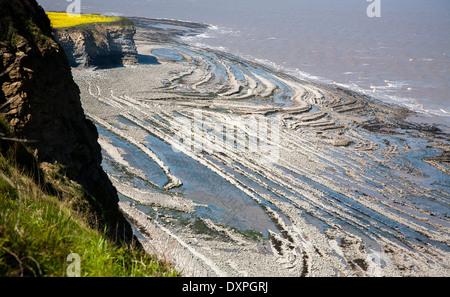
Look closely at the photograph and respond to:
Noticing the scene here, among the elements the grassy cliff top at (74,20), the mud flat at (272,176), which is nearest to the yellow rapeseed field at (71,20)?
the grassy cliff top at (74,20)

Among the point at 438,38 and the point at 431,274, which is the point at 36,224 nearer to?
the point at 431,274

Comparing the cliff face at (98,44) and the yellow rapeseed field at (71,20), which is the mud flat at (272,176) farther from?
the yellow rapeseed field at (71,20)

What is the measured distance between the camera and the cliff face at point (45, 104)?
548 centimetres

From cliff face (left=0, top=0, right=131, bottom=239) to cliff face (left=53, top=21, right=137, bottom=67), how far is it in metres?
26.5

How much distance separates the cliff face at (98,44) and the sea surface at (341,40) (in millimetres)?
14925

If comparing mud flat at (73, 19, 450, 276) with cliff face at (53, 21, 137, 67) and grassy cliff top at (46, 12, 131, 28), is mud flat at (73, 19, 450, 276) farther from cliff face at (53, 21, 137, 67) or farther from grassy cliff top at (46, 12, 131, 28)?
grassy cliff top at (46, 12, 131, 28)

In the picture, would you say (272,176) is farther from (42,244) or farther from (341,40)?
(341,40)

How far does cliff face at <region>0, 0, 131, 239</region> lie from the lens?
548 cm

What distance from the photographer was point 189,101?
26266 millimetres

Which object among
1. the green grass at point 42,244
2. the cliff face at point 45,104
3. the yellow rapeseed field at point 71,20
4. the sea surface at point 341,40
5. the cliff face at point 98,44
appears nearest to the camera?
the green grass at point 42,244

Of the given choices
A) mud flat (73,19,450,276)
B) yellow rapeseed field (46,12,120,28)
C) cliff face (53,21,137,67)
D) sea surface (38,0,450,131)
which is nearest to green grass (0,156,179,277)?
mud flat (73,19,450,276)
